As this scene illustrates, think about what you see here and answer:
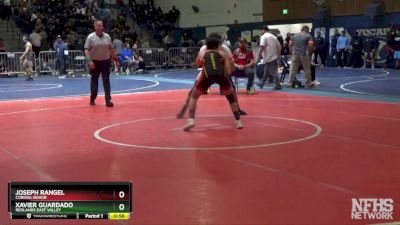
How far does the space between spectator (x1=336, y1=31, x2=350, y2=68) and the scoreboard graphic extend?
25621 mm

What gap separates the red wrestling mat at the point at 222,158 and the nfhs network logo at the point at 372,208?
71 millimetres

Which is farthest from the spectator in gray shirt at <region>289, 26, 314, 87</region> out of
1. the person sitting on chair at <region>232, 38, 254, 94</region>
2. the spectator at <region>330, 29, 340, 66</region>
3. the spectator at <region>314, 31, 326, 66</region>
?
the spectator at <region>314, 31, 326, 66</region>

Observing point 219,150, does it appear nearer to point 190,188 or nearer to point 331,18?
point 190,188

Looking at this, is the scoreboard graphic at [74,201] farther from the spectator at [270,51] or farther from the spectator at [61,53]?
the spectator at [61,53]

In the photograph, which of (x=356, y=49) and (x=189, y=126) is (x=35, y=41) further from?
(x=189, y=126)

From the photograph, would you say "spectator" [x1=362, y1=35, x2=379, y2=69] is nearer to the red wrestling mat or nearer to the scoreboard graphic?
the red wrestling mat

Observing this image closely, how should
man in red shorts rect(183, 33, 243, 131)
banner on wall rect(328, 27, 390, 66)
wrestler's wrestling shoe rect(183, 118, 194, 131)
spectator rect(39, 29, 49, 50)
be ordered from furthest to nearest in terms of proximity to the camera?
spectator rect(39, 29, 49, 50) < banner on wall rect(328, 27, 390, 66) < wrestler's wrestling shoe rect(183, 118, 194, 131) < man in red shorts rect(183, 33, 243, 131)

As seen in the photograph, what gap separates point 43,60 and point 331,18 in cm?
1529

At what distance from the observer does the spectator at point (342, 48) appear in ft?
92.9

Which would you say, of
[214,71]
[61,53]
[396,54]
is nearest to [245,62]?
[214,71]

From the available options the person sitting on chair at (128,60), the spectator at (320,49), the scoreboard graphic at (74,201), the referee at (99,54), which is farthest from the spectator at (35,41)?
the scoreboard graphic at (74,201)

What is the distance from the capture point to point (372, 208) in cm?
468

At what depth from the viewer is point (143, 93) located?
16062 mm

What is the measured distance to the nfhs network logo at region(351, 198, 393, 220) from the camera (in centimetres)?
449
